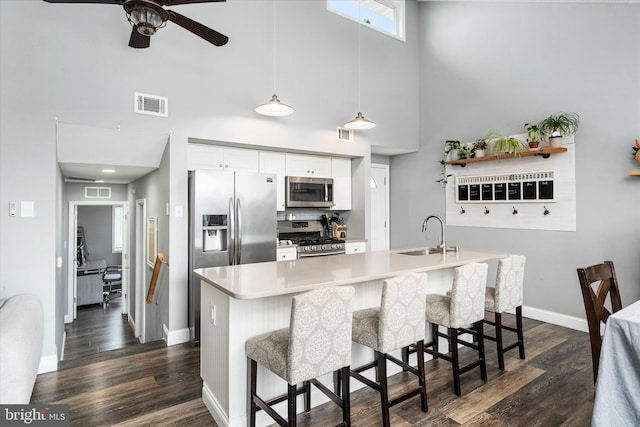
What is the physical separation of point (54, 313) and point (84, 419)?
1228 mm

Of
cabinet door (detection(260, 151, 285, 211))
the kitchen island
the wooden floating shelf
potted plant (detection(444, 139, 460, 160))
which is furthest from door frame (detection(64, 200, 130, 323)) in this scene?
the wooden floating shelf

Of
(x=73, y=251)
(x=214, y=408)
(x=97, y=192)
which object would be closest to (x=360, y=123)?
(x=214, y=408)

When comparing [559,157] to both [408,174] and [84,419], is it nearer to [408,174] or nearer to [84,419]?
[408,174]

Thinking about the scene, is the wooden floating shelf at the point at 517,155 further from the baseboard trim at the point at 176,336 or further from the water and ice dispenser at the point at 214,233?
the baseboard trim at the point at 176,336

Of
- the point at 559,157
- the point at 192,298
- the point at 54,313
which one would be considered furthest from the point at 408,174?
the point at 54,313

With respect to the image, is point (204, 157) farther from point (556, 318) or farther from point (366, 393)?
point (556, 318)

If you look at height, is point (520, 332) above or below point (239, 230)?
below

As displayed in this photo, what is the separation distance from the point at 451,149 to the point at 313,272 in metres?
3.71

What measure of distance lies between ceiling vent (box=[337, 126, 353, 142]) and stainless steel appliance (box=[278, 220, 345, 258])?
4.36 ft

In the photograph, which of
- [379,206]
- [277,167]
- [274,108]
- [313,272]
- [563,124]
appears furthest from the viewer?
[379,206]

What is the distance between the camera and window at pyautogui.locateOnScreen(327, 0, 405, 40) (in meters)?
5.21

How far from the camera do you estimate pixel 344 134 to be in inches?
199

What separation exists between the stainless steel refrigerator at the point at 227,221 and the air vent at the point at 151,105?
69cm

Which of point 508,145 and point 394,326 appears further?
point 508,145
